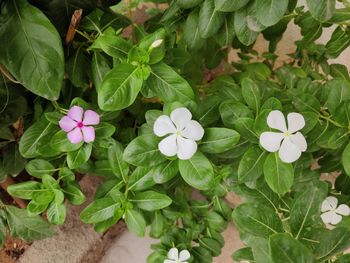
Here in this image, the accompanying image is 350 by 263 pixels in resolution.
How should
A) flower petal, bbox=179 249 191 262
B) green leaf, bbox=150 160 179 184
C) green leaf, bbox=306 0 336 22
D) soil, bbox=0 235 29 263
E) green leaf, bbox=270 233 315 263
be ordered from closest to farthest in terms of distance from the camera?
green leaf, bbox=270 233 315 263 → green leaf, bbox=306 0 336 22 → green leaf, bbox=150 160 179 184 → flower petal, bbox=179 249 191 262 → soil, bbox=0 235 29 263

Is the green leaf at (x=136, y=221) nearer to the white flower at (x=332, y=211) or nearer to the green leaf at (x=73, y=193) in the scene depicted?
the green leaf at (x=73, y=193)

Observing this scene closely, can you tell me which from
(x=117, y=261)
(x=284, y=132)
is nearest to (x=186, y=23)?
(x=284, y=132)

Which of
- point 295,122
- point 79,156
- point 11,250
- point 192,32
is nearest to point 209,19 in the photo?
point 192,32

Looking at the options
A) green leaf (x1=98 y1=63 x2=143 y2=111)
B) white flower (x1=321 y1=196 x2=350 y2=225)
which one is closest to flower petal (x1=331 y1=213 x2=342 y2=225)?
white flower (x1=321 y1=196 x2=350 y2=225)

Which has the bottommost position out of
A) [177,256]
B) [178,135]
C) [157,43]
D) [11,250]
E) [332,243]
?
[11,250]

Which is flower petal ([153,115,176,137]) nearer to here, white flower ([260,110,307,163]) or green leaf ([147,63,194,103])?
green leaf ([147,63,194,103])

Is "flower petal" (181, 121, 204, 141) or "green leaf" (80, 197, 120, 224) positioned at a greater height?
"flower petal" (181, 121, 204, 141)

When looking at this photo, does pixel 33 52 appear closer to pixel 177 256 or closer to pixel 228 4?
pixel 228 4
